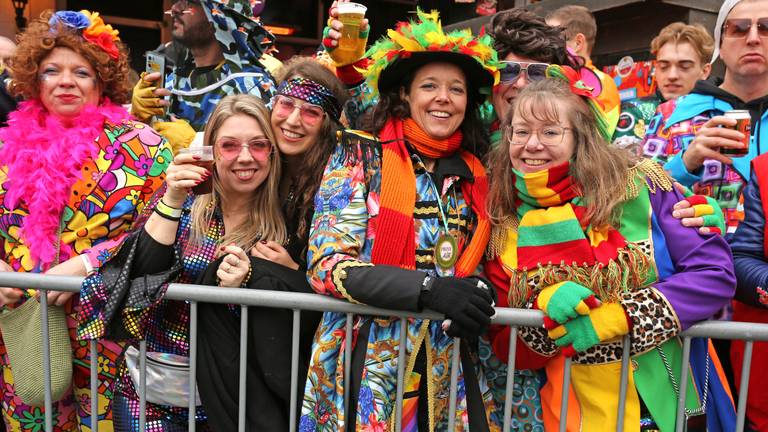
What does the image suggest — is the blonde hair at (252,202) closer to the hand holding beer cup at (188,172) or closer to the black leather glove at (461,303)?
the hand holding beer cup at (188,172)

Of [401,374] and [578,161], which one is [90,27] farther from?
[578,161]

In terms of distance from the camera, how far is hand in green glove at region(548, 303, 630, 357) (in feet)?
7.07

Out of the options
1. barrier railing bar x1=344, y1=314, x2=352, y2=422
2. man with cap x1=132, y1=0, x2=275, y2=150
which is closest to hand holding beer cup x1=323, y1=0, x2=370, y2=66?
man with cap x1=132, y1=0, x2=275, y2=150

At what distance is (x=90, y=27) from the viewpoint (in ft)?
10.1

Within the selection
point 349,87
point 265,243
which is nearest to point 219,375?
point 265,243

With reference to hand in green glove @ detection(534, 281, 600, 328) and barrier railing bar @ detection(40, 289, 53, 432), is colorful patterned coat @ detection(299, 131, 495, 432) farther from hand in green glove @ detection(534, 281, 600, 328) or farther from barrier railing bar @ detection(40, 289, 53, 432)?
barrier railing bar @ detection(40, 289, 53, 432)

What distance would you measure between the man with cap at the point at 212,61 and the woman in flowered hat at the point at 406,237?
48.4 inches

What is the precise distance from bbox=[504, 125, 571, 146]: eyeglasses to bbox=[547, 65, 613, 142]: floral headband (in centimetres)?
17

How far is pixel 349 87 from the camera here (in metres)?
3.00

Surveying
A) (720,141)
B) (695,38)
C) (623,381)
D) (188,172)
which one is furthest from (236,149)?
(695,38)

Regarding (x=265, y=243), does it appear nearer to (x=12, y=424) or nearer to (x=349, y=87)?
(x=349, y=87)

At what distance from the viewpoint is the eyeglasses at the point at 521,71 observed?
2852mm

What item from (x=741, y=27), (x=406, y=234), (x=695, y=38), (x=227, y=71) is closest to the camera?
(x=406, y=234)

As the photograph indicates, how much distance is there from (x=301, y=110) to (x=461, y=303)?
112cm
